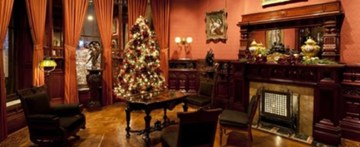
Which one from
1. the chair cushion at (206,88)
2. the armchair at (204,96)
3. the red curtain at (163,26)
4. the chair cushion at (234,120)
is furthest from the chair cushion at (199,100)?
the red curtain at (163,26)

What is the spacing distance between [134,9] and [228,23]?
2978 millimetres

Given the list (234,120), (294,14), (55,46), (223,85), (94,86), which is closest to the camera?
(234,120)

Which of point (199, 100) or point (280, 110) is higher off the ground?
point (199, 100)

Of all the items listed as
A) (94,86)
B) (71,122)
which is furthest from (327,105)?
(94,86)

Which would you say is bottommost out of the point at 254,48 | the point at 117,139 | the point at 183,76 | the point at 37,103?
the point at 117,139

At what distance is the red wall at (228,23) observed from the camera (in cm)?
443

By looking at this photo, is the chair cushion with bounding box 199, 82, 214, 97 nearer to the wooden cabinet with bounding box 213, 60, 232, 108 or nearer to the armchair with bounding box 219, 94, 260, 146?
the wooden cabinet with bounding box 213, 60, 232, 108

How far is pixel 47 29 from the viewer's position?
5.94 m

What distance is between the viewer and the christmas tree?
18.5 ft

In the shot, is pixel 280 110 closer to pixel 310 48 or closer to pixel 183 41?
pixel 310 48

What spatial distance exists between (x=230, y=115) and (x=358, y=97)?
2.30m

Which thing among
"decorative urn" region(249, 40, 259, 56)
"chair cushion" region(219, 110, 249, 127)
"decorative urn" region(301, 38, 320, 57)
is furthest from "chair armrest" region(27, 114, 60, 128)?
"decorative urn" region(301, 38, 320, 57)

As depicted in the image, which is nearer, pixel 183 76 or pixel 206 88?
pixel 206 88

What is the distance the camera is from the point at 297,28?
5.12 metres
